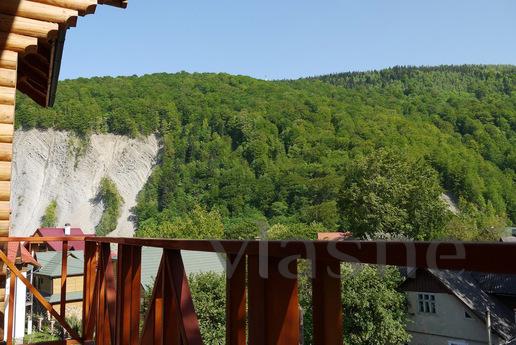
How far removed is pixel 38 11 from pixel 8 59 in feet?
1.67

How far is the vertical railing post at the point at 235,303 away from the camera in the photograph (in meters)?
1.30

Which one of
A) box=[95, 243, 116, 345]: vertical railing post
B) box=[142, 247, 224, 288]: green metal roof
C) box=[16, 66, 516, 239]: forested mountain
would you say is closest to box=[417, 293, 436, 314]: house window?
box=[142, 247, 224, 288]: green metal roof

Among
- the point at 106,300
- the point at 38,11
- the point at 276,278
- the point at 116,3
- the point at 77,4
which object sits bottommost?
the point at 106,300

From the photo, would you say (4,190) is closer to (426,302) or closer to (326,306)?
(326,306)

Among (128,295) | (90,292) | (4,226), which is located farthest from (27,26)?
(128,295)

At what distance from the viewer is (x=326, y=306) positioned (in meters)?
0.95

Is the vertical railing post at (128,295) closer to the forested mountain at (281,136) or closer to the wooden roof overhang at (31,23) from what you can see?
the wooden roof overhang at (31,23)

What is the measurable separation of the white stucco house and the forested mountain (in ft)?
90.6

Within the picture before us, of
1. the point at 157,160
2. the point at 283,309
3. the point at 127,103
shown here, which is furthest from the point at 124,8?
the point at 127,103

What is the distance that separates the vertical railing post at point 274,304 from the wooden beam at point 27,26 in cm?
369

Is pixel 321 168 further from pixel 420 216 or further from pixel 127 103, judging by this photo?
pixel 127 103

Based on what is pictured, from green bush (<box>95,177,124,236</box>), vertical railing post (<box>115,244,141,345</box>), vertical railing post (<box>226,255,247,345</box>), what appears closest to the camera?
vertical railing post (<box>226,255,247,345</box>)

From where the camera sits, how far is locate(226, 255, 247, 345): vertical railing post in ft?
4.25

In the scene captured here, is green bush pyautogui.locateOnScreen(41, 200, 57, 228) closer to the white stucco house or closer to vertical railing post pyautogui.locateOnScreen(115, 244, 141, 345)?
the white stucco house
